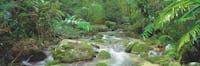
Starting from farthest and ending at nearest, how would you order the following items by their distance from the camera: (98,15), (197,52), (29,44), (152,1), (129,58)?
(98,15), (152,1), (129,58), (29,44), (197,52)

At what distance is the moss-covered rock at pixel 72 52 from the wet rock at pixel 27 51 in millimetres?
431

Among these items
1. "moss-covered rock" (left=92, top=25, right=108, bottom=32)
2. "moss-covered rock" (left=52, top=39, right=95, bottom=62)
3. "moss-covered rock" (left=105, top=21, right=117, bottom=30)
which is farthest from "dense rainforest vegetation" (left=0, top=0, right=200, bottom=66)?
"moss-covered rock" (left=105, top=21, right=117, bottom=30)

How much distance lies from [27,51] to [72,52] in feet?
3.77

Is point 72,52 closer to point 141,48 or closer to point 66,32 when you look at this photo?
point 141,48

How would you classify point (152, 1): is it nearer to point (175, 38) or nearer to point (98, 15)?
point (175, 38)

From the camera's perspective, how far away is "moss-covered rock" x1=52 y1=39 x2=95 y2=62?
7023 mm

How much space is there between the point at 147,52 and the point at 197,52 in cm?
180

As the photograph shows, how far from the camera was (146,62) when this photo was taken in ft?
22.9

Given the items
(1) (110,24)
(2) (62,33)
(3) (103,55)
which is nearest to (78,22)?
(3) (103,55)

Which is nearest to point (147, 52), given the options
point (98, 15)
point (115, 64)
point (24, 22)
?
point (115, 64)

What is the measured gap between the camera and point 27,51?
6.77 metres

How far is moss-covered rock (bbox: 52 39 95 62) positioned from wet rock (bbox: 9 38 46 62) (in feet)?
1.41

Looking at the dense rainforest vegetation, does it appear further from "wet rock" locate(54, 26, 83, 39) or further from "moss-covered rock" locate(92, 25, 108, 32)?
"moss-covered rock" locate(92, 25, 108, 32)

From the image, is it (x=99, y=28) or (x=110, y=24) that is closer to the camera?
(x=99, y=28)
